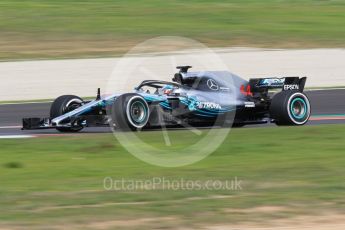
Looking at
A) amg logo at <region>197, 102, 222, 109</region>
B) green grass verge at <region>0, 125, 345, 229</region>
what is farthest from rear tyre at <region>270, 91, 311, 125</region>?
amg logo at <region>197, 102, 222, 109</region>

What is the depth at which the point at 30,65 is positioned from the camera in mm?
21125

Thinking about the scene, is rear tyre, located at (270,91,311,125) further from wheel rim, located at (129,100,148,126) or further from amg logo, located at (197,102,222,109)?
wheel rim, located at (129,100,148,126)

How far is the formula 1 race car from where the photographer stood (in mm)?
13109

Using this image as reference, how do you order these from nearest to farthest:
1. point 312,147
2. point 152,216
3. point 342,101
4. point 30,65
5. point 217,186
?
point 152,216 → point 217,186 → point 312,147 → point 342,101 → point 30,65

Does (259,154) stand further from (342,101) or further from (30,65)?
(30,65)

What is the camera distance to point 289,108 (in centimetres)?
1350

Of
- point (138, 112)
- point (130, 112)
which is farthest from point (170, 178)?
point (138, 112)

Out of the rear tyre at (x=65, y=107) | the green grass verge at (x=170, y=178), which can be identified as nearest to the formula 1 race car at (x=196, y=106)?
the rear tyre at (x=65, y=107)

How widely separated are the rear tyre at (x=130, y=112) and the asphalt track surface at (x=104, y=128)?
4.55ft

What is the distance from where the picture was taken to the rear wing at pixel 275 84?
45.7ft

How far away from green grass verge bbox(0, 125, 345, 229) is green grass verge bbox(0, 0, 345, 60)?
42.5ft

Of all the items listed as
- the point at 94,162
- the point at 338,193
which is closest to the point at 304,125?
the point at 94,162

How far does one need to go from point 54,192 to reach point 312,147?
14.5ft

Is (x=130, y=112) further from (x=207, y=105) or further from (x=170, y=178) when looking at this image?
(x=170, y=178)
